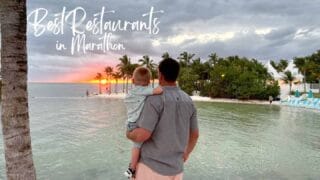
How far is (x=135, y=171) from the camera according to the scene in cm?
361

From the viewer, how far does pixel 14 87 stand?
3414 mm

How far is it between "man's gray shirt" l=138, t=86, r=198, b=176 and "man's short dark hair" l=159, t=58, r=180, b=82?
0.10 meters

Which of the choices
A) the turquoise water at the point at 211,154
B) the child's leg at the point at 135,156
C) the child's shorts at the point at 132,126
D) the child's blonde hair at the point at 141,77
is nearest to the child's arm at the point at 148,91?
the child's blonde hair at the point at 141,77

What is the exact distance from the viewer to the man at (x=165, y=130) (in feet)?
10.9

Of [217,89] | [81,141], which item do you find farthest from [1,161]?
[217,89]

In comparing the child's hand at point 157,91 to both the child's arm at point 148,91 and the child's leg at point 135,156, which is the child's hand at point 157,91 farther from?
the child's leg at point 135,156

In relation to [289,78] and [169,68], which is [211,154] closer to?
[169,68]

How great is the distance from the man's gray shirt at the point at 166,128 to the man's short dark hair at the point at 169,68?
0.10 meters

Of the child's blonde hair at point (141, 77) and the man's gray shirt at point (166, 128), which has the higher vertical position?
the child's blonde hair at point (141, 77)

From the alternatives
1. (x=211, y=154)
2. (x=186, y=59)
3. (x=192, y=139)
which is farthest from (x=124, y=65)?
(x=192, y=139)

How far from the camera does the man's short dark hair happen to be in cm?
350

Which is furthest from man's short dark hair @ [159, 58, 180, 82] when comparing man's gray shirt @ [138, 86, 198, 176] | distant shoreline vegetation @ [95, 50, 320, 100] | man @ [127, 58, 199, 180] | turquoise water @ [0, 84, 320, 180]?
distant shoreline vegetation @ [95, 50, 320, 100]

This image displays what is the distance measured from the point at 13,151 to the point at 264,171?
1302cm

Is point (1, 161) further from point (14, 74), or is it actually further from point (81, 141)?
point (14, 74)
